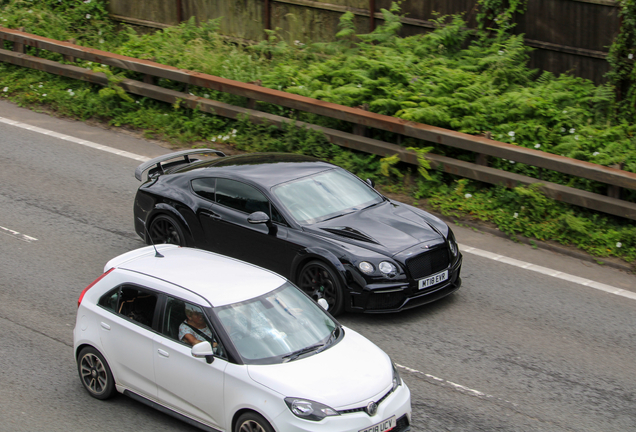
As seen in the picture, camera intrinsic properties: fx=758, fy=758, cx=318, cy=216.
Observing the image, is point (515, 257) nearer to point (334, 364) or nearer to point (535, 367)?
point (535, 367)

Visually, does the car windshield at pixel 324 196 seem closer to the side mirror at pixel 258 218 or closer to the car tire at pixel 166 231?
the side mirror at pixel 258 218

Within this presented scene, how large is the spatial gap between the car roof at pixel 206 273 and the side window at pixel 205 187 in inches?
87.7

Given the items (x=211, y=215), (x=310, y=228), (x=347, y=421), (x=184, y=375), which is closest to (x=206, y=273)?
(x=184, y=375)

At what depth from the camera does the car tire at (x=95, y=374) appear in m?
6.86

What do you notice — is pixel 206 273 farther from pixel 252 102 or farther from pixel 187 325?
pixel 252 102

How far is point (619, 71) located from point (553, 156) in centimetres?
234

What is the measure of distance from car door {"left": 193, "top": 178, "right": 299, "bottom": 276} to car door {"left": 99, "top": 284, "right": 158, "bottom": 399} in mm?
2470

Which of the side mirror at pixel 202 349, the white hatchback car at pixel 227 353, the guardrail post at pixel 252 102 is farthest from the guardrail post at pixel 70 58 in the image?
the side mirror at pixel 202 349

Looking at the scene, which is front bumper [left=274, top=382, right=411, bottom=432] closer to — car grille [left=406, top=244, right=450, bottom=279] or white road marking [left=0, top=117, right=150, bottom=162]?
car grille [left=406, top=244, right=450, bottom=279]

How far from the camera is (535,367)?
25.0 ft

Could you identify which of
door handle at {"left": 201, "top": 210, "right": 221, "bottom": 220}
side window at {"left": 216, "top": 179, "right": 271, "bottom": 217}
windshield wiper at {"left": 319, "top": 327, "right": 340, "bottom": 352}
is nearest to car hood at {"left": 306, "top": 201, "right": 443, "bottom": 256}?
side window at {"left": 216, "top": 179, "right": 271, "bottom": 217}

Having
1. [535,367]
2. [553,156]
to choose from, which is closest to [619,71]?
[553,156]

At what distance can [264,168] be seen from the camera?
380 inches

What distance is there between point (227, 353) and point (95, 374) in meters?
1.65
